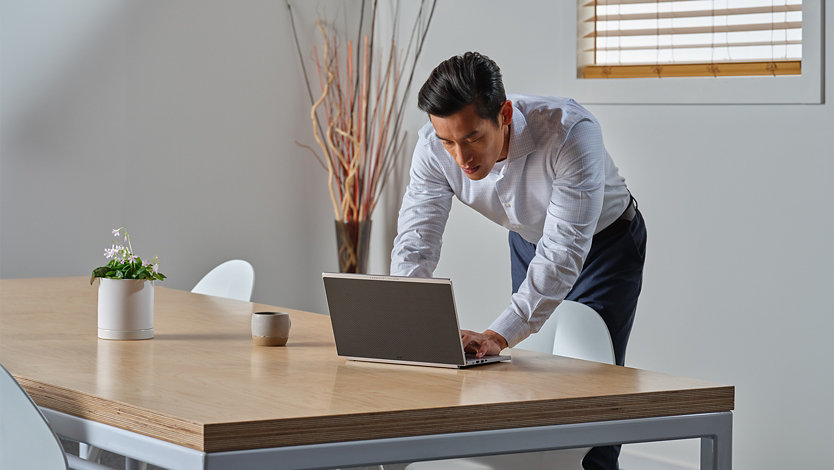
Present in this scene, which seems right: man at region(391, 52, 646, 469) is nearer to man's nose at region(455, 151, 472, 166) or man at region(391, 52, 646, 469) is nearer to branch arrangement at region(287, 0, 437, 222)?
man's nose at region(455, 151, 472, 166)

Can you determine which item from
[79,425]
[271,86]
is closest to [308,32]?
[271,86]

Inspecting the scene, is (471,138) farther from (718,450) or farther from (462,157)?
(718,450)

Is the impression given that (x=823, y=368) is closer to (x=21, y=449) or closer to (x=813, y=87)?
(x=813, y=87)

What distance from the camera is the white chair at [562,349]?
2232 millimetres

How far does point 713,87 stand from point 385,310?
2.12 meters

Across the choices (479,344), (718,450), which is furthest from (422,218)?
(718,450)

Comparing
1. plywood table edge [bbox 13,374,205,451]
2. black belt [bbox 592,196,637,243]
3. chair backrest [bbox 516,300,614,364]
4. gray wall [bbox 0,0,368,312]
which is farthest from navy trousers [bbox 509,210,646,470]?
gray wall [bbox 0,0,368,312]

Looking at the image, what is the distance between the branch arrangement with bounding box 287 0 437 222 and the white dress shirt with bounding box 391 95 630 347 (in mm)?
2331

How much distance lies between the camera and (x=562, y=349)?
242 centimetres

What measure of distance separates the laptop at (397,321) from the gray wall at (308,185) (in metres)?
1.81

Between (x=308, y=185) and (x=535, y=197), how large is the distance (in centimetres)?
276

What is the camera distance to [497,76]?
2.33 metres

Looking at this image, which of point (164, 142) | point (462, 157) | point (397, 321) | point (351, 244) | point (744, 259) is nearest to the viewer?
point (397, 321)

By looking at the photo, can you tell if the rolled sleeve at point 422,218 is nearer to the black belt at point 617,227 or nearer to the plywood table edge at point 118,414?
the black belt at point 617,227
